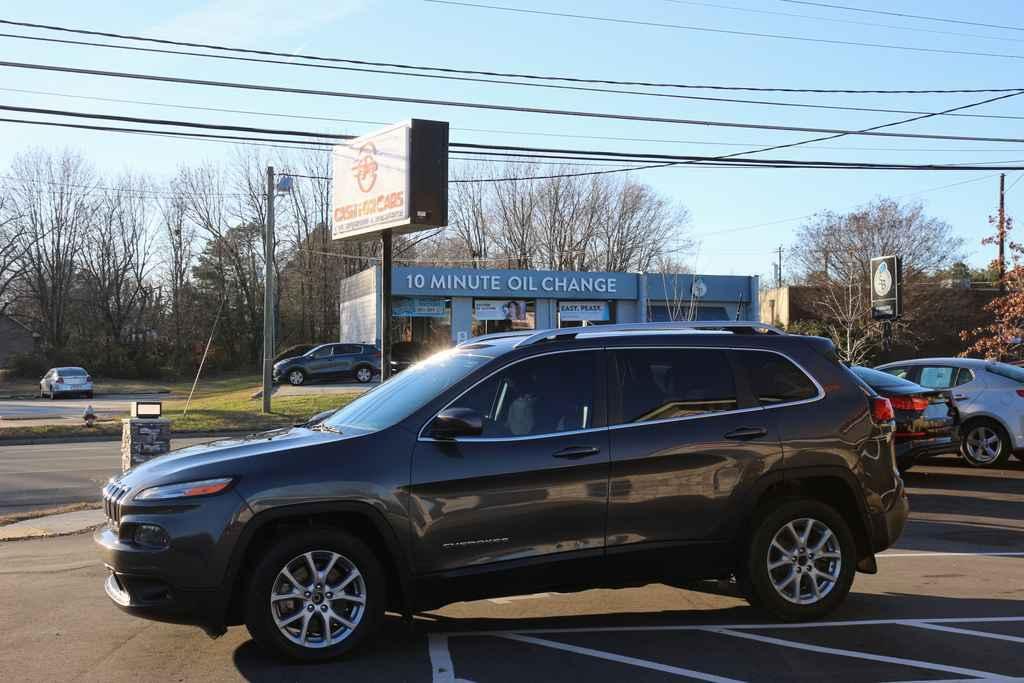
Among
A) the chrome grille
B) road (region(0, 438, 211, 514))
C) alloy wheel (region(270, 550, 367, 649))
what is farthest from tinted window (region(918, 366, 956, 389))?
the chrome grille

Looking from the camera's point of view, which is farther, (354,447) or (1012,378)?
(1012,378)

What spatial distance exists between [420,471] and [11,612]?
3403 millimetres

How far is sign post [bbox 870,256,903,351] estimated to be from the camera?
22812 millimetres

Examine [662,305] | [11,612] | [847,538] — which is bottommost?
[11,612]

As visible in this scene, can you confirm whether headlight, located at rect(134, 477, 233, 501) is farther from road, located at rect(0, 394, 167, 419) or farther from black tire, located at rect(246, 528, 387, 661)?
road, located at rect(0, 394, 167, 419)

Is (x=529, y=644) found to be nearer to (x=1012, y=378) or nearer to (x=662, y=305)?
(x=1012, y=378)

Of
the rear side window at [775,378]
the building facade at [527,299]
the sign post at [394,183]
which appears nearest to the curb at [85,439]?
the sign post at [394,183]

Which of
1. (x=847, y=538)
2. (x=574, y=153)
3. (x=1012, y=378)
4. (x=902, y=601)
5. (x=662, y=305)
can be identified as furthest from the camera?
(x=662, y=305)

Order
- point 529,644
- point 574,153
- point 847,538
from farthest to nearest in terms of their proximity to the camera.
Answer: point 574,153, point 847,538, point 529,644

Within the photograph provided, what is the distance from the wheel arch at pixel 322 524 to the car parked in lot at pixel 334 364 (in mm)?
33464

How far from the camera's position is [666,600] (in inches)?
277

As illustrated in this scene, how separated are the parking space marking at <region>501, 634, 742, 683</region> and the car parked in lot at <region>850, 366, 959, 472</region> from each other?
8.44m

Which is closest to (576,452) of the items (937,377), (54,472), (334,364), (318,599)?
(318,599)

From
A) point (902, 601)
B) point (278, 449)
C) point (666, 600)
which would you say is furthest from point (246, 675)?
point (902, 601)
